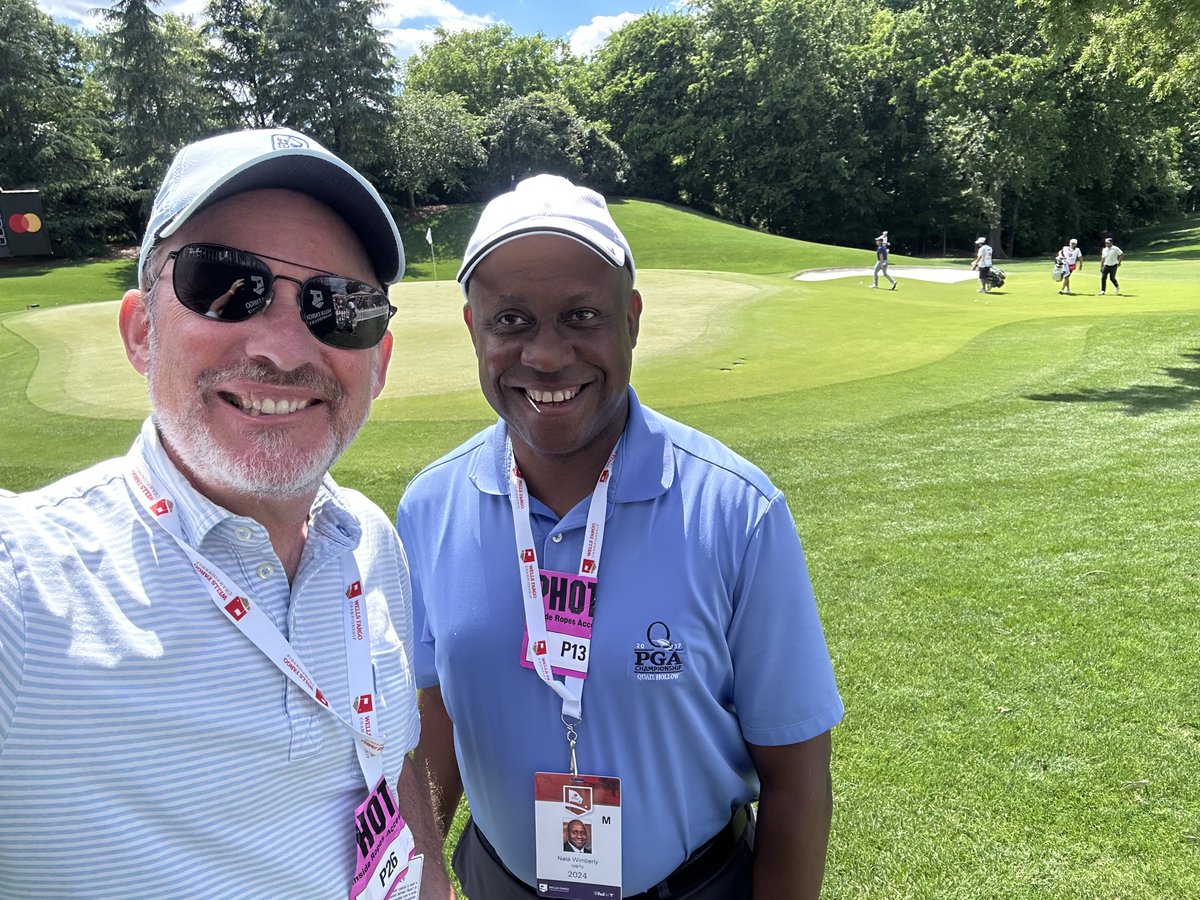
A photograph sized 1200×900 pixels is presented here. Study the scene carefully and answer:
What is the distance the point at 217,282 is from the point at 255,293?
Result: 8 cm

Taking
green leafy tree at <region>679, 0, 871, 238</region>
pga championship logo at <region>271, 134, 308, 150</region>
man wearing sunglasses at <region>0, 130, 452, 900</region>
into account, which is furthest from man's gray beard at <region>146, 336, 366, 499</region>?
green leafy tree at <region>679, 0, 871, 238</region>

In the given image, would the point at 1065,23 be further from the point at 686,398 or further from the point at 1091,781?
the point at 1091,781

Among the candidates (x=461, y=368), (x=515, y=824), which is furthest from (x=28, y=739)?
(x=461, y=368)

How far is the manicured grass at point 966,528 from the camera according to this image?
3.33 meters

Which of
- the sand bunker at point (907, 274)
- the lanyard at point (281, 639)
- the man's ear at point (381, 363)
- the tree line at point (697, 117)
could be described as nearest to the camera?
the lanyard at point (281, 639)

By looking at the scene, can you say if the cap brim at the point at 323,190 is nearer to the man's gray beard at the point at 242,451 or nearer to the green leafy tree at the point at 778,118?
the man's gray beard at the point at 242,451

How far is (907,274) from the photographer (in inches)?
1172

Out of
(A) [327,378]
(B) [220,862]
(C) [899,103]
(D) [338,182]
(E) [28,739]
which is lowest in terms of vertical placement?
(B) [220,862]

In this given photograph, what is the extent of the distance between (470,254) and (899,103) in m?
51.6

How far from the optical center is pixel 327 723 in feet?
5.33

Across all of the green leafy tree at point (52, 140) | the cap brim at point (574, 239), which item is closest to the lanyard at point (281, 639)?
the cap brim at point (574, 239)

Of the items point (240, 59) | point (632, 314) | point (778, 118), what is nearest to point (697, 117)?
point (778, 118)

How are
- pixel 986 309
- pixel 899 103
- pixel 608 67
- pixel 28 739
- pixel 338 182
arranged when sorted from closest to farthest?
pixel 28 739
pixel 338 182
pixel 986 309
pixel 899 103
pixel 608 67

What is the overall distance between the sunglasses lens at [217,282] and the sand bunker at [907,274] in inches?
1135
